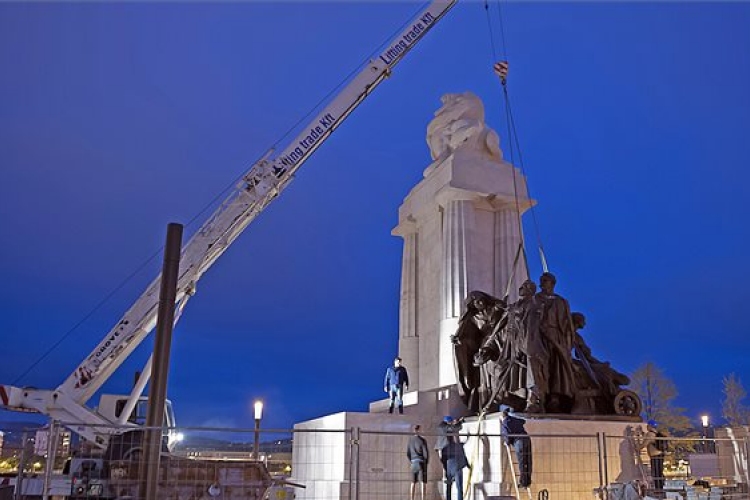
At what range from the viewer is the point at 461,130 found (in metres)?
24.1

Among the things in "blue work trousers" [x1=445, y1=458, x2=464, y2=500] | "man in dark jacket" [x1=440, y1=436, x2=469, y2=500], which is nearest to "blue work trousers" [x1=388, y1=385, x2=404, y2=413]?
"man in dark jacket" [x1=440, y1=436, x2=469, y2=500]

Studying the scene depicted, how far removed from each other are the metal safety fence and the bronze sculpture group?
1065 mm

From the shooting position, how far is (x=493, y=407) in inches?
634

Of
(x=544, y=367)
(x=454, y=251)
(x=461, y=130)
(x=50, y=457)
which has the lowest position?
(x=50, y=457)

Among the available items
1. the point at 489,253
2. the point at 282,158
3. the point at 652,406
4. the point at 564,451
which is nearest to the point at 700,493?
the point at 564,451

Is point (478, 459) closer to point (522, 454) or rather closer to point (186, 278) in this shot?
point (522, 454)

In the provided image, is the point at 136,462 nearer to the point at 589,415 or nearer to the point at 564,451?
the point at 564,451

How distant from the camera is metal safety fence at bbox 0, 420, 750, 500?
10180 millimetres

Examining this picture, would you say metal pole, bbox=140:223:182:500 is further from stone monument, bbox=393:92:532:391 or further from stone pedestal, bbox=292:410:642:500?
stone monument, bbox=393:92:532:391

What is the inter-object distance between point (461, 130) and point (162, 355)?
16.1 m

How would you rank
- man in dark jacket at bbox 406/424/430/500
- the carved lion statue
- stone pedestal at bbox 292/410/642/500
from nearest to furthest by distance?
stone pedestal at bbox 292/410/642/500 → man in dark jacket at bbox 406/424/430/500 → the carved lion statue

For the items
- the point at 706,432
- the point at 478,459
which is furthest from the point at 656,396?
the point at 478,459

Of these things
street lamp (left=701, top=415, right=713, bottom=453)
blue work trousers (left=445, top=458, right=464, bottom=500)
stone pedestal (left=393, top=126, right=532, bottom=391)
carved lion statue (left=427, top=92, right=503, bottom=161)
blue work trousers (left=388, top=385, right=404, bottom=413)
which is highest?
carved lion statue (left=427, top=92, right=503, bottom=161)

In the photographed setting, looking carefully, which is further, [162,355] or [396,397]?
[396,397]
